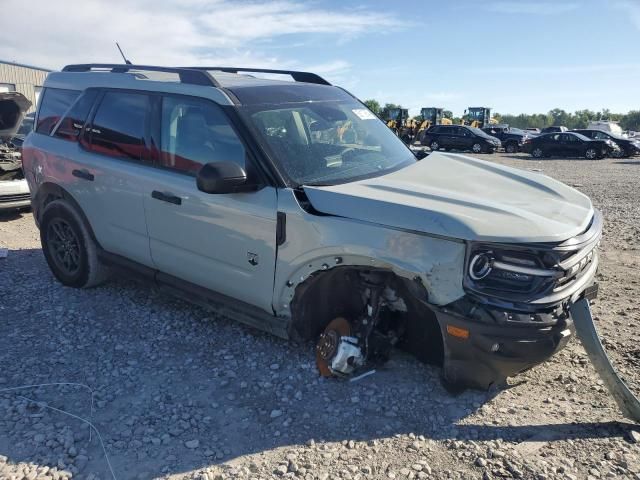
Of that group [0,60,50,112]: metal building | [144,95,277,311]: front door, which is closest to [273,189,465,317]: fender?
[144,95,277,311]: front door

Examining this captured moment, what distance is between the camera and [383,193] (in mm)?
3174

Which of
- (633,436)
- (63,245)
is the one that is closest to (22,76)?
(63,245)

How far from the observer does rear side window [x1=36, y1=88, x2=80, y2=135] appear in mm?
4910

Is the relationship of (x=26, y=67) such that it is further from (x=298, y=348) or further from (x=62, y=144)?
(x=298, y=348)

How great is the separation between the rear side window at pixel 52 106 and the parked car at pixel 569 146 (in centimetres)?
2607

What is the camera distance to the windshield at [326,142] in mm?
3514

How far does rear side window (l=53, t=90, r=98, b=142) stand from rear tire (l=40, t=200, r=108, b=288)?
0.61m

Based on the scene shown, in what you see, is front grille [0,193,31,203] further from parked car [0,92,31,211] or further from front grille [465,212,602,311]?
front grille [465,212,602,311]

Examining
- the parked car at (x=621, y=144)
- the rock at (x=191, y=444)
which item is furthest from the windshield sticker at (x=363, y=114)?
the parked car at (x=621, y=144)

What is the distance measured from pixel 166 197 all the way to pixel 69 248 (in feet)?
5.63

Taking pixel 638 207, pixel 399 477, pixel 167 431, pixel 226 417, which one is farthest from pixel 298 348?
pixel 638 207

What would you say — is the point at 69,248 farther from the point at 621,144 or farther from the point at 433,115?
the point at 433,115

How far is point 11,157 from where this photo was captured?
8641 millimetres

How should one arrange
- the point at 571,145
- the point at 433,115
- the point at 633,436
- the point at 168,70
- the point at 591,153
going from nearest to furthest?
the point at 633,436, the point at 168,70, the point at 591,153, the point at 571,145, the point at 433,115
